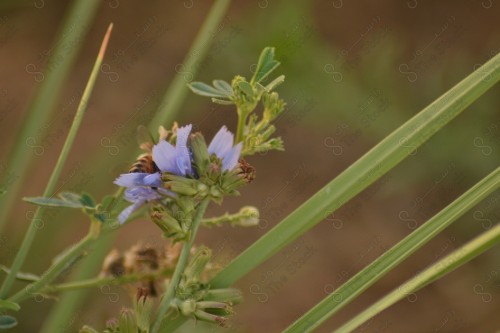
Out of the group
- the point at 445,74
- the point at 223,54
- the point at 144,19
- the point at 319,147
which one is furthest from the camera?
the point at 144,19

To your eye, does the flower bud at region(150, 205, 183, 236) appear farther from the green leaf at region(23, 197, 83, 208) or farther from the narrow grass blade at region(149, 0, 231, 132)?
the narrow grass blade at region(149, 0, 231, 132)

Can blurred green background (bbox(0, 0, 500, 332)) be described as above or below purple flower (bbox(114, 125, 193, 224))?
above

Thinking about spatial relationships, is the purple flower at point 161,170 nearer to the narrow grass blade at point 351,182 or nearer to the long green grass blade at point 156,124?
the narrow grass blade at point 351,182

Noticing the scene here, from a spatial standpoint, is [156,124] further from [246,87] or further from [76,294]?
[246,87]

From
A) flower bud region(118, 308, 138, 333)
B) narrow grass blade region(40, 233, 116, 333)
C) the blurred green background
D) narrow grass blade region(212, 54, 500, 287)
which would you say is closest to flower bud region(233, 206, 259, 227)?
narrow grass blade region(212, 54, 500, 287)

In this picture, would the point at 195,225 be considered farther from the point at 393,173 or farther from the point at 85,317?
the point at 393,173

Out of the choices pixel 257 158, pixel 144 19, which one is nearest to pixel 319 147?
pixel 257 158

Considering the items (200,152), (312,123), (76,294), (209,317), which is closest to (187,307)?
(209,317)
